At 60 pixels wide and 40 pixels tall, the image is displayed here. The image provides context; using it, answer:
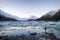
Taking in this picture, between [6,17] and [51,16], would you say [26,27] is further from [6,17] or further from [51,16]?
[51,16]

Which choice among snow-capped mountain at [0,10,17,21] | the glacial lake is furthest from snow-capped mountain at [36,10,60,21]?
snow-capped mountain at [0,10,17,21]

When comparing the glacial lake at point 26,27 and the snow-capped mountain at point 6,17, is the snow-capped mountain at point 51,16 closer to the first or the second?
the glacial lake at point 26,27

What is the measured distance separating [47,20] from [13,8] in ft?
2.87

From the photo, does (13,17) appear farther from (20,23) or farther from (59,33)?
(59,33)

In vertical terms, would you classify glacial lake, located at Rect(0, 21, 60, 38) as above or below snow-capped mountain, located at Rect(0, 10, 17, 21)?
below

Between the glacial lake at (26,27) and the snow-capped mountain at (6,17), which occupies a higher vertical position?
the snow-capped mountain at (6,17)

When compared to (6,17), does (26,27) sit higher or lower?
lower

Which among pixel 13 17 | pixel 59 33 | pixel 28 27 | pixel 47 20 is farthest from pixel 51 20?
pixel 13 17

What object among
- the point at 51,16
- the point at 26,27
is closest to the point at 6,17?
the point at 26,27

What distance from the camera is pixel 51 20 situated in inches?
89.0

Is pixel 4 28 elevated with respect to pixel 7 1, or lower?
lower

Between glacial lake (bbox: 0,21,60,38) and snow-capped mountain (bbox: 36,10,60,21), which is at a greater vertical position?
snow-capped mountain (bbox: 36,10,60,21)

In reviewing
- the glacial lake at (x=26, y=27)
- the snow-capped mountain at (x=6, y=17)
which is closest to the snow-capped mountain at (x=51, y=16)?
the glacial lake at (x=26, y=27)

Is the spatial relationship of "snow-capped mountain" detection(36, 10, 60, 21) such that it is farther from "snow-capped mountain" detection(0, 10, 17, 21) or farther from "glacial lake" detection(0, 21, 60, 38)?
"snow-capped mountain" detection(0, 10, 17, 21)
